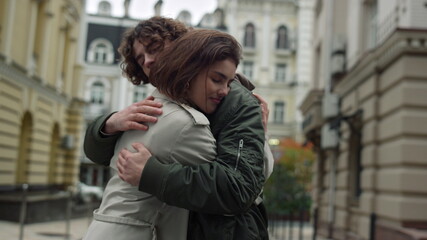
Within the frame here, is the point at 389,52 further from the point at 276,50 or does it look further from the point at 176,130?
the point at 276,50

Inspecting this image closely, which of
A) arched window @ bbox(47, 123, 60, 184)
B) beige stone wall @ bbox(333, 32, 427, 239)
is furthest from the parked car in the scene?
beige stone wall @ bbox(333, 32, 427, 239)

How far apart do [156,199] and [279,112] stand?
153ft

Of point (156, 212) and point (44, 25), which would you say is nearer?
point (156, 212)

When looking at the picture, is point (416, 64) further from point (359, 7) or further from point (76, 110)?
point (76, 110)

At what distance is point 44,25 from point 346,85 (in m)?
11.5

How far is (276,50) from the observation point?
158ft

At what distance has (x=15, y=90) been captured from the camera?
60.9 feet

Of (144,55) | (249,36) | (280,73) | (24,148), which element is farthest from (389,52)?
(280,73)

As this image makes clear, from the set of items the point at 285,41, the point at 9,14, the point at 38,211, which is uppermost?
the point at 285,41

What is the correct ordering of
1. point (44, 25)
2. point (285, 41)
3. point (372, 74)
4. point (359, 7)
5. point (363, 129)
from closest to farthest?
point (372, 74), point (363, 129), point (359, 7), point (44, 25), point (285, 41)

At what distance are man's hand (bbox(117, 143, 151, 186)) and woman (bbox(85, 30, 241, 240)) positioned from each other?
34mm

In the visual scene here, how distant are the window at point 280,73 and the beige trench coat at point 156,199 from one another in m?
46.7

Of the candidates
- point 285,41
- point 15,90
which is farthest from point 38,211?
point 285,41

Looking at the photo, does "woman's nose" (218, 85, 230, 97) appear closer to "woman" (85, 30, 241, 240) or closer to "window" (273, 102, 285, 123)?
"woman" (85, 30, 241, 240)
